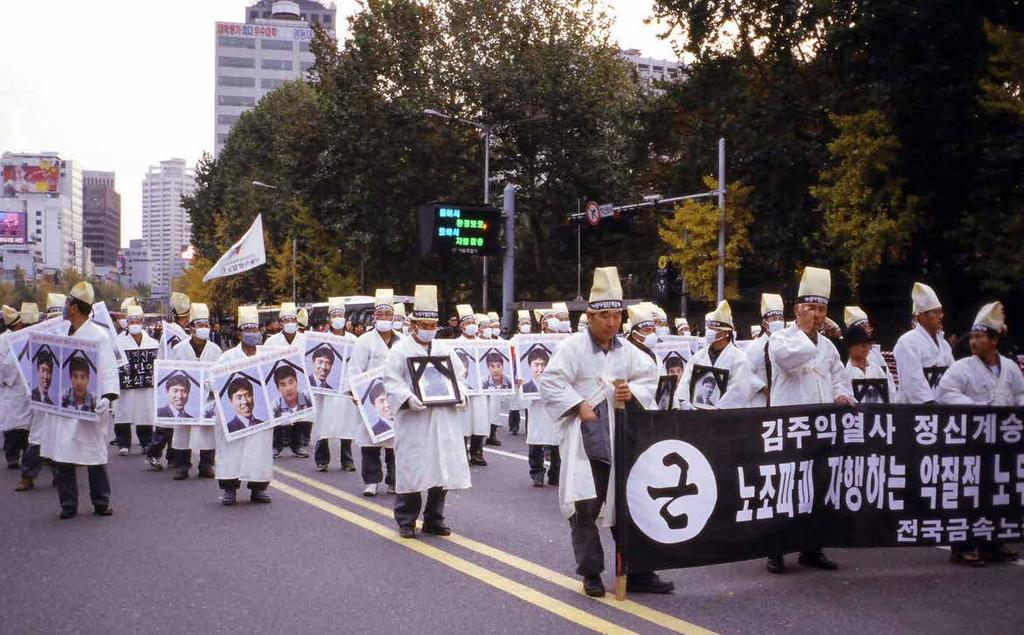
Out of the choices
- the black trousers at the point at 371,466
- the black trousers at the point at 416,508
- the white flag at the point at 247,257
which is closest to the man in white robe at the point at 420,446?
the black trousers at the point at 416,508

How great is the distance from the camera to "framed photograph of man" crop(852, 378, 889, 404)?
32.5 feet

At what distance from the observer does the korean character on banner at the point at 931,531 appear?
309 inches

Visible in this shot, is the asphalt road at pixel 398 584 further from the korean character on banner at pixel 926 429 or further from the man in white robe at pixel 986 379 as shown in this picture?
the korean character on banner at pixel 926 429

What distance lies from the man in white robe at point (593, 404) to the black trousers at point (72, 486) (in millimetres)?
4975

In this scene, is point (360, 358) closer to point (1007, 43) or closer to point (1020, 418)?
point (1020, 418)

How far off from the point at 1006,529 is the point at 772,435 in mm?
1960

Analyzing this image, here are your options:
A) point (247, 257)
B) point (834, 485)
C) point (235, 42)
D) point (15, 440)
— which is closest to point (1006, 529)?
point (834, 485)

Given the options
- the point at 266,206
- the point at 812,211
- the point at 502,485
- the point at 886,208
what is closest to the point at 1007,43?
the point at 886,208

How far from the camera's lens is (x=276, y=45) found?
15650cm

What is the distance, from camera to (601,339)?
731 centimetres

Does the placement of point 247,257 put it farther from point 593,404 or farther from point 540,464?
point 593,404

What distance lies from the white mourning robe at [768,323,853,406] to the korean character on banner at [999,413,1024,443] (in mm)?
1052

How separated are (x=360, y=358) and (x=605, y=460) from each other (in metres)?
5.72

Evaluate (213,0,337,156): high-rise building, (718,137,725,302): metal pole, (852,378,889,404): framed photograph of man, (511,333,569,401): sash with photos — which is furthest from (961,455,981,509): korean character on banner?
(213,0,337,156): high-rise building
